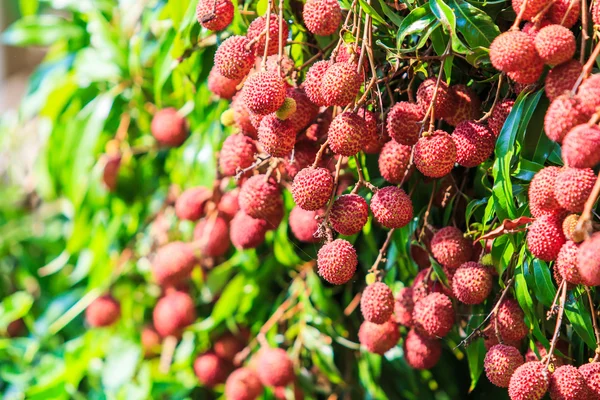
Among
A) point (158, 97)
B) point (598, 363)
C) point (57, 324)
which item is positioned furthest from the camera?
A: point (57, 324)

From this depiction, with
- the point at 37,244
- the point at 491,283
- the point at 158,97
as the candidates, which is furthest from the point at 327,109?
the point at 37,244

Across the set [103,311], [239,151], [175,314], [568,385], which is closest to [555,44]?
[568,385]

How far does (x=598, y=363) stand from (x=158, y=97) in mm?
991

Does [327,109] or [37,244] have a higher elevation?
[327,109]

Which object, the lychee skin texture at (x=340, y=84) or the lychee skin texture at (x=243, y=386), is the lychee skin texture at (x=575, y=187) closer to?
the lychee skin texture at (x=340, y=84)

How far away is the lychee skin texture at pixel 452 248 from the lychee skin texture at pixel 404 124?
5.8 inches

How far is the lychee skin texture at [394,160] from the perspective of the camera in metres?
0.95

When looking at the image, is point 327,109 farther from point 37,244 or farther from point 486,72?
point 37,244

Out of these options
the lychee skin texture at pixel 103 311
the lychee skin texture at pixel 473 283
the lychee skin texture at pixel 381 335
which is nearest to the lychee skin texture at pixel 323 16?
the lychee skin texture at pixel 473 283

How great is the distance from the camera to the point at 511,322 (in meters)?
0.93

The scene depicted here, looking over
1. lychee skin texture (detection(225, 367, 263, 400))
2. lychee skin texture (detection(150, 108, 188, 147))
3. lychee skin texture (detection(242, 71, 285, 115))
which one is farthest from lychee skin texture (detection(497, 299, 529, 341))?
lychee skin texture (detection(150, 108, 188, 147))

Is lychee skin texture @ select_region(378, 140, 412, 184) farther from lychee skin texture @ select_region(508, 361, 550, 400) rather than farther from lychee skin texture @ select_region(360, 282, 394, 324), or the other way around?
lychee skin texture @ select_region(508, 361, 550, 400)

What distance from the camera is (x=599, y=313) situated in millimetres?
922

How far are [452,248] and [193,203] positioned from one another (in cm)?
68
